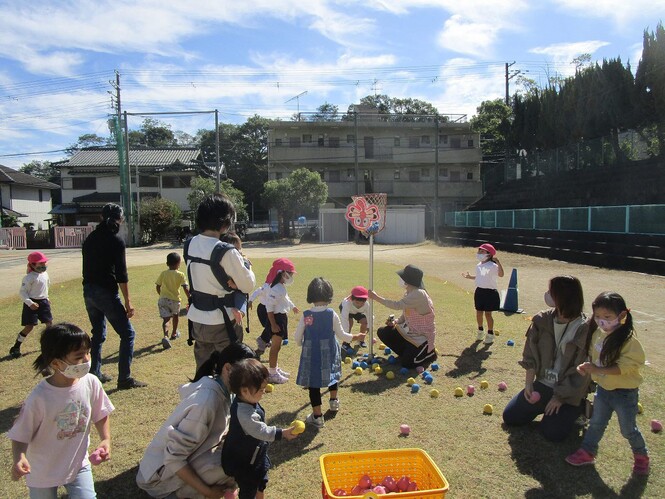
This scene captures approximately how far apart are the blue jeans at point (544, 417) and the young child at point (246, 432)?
8.53 ft

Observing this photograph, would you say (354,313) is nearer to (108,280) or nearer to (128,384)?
(128,384)

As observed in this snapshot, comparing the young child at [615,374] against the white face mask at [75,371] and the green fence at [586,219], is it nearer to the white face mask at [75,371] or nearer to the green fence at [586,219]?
the white face mask at [75,371]

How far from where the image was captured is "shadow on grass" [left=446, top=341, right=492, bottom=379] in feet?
20.7

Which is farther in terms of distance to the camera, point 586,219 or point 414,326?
point 586,219

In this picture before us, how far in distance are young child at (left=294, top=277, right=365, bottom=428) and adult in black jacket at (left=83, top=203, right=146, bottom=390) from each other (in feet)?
7.05

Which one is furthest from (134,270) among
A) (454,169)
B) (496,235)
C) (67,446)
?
(454,169)

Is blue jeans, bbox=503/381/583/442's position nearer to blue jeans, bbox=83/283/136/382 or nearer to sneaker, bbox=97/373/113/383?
blue jeans, bbox=83/283/136/382

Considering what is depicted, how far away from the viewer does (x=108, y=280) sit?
5.48 m

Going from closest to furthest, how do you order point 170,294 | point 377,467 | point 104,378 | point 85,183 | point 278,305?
point 377,467
point 104,378
point 278,305
point 170,294
point 85,183

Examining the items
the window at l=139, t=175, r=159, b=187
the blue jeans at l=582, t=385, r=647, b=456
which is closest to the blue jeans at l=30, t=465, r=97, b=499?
the blue jeans at l=582, t=385, r=647, b=456

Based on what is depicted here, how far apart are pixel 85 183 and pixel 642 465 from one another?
156ft

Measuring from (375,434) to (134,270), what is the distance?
15.3m

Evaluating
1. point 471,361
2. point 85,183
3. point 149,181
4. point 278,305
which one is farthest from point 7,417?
point 85,183

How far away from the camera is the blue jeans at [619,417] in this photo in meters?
3.80
